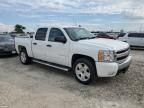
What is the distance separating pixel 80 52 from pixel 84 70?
578mm

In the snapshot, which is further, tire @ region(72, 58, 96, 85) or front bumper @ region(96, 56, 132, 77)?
tire @ region(72, 58, 96, 85)

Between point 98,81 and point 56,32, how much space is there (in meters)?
2.32

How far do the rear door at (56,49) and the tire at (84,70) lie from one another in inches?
22.3

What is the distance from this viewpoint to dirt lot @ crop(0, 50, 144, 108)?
4.19m

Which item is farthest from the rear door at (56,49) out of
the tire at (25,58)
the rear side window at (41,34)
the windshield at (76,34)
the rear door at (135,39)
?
the rear door at (135,39)

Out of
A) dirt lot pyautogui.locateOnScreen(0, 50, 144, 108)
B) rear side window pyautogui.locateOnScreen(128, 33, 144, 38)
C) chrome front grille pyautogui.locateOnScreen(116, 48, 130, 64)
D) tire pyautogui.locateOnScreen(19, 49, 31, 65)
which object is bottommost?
dirt lot pyautogui.locateOnScreen(0, 50, 144, 108)

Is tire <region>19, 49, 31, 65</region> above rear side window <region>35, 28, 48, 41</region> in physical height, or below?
below

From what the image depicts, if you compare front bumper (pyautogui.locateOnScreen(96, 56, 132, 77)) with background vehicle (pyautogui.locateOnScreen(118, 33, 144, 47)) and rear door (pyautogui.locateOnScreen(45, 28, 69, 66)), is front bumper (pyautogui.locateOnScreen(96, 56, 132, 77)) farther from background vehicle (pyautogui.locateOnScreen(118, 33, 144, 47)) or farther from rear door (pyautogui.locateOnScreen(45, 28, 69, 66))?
background vehicle (pyautogui.locateOnScreen(118, 33, 144, 47))

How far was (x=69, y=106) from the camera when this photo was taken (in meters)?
4.06

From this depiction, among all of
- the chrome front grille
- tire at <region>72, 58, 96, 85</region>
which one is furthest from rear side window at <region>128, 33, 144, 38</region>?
tire at <region>72, 58, 96, 85</region>

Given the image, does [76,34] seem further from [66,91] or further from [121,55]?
[66,91]

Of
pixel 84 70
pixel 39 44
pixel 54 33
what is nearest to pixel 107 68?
pixel 84 70

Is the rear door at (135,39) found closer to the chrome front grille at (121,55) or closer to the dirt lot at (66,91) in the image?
the dirt lot at (66,91)

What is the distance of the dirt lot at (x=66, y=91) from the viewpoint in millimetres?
4191
